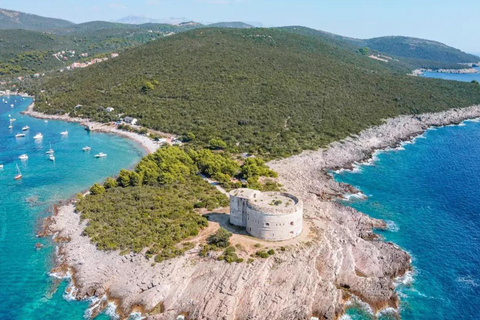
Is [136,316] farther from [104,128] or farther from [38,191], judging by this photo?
[104,128]

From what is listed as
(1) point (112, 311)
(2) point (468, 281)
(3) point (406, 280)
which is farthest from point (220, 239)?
(2) point (468, 281)

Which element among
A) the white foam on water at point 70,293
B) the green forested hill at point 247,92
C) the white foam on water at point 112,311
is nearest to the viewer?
the white foam on water at point 112,311

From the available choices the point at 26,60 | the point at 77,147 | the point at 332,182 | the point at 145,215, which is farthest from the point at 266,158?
the point at 26,60

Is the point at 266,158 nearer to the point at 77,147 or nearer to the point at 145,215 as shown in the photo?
the point at 145,215

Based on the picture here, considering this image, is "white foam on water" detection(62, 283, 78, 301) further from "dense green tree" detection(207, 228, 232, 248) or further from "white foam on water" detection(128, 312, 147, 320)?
"dense green tree" detection(207, 228, 232, 248)

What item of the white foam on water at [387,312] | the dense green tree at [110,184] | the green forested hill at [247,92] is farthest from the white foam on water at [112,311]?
the green forested hill at [247,92]

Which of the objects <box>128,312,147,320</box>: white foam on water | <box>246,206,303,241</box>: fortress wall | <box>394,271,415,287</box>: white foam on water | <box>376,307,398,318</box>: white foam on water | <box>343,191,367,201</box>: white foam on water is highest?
<box>246,206,303,241</box>: fortress wall

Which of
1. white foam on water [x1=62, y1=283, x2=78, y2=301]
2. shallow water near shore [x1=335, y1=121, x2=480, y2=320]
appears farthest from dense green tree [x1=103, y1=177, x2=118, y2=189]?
shallow water near shore [x1=335, y1=121, x2=480, y2=320]

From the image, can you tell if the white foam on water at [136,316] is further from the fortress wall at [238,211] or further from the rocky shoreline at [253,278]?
the fortress wall at [238,211]
